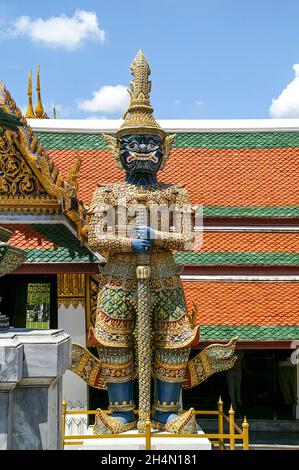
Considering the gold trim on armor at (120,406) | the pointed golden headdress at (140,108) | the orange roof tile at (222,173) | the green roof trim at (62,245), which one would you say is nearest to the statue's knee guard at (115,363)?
the gold trim on armor at (120,406)

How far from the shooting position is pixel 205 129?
37.2ft

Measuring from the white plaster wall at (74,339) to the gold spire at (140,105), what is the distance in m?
3.22

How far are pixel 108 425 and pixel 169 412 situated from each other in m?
0.77

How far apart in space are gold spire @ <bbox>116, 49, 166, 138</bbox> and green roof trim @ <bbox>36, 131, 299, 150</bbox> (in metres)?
3.84

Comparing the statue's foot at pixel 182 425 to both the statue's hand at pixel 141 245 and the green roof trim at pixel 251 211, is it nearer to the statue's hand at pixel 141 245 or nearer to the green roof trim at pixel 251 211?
the statue's hand at pixel 141 245

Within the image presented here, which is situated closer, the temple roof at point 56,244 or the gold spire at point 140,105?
the gold spire at point 140,105

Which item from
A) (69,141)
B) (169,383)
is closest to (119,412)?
(169,383)

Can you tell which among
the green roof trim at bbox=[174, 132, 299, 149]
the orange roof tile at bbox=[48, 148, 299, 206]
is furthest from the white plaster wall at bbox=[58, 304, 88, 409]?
the green roof trim at bbox=[174, 132, 299, 149]

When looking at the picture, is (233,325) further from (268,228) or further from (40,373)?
(40,373)

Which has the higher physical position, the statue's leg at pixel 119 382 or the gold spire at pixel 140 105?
the gold spire at pixel 140 105

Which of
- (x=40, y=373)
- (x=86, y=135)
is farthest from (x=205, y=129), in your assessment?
(x=40, y=373)

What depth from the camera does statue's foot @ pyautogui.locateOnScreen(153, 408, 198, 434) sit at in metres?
6.59

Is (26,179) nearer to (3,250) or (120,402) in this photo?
(120,402)

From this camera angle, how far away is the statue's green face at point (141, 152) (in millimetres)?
7000
